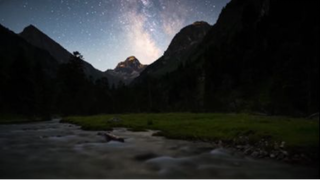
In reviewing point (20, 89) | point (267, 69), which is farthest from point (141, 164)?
point (267, 69)

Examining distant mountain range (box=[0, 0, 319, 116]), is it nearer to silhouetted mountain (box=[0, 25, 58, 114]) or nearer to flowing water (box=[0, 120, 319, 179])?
silhouetted mountain (box=[0, 25, 58, 114])

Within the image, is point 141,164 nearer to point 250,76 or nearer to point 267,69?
point 267,69

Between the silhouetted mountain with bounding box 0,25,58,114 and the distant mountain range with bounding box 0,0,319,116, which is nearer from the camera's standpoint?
the distant mountain range with bounding box 0,0,319,116

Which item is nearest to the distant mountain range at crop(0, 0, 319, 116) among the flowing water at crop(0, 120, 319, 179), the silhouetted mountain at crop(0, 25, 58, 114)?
the silhouetted mountain at crop(0, 25, 58, 114)

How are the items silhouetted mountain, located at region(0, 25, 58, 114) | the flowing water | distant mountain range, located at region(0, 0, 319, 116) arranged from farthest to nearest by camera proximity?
silhouetted mountain, located at region(0, 25, 58, 114) < distant mountain range, located at region(0, 0, 319, 116) < the flowing water

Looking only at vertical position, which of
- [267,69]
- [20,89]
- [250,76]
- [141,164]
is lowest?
[141,164]

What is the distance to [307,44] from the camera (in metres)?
57.9

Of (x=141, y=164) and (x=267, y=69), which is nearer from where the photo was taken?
(x=141, y=164)

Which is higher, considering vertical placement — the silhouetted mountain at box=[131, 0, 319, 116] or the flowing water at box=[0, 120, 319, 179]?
the silhouetted mountain at box=[131, 0, 319, 116]

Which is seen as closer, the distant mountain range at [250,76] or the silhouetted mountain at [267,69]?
the silhouetted mountain at [267,69]

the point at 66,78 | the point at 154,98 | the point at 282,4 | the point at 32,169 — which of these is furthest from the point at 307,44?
the point at 66,78

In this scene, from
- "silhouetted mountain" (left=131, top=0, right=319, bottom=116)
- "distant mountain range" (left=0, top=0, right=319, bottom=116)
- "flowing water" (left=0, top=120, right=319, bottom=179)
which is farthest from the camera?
"distant mountain range" (left=0, top=0, right=319, bottom=116)

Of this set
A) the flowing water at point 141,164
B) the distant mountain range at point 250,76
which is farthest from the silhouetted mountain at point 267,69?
the flowing water at point 141,164

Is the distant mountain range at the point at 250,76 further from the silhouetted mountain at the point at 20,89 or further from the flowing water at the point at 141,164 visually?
the flowing water at the point at 141,164
